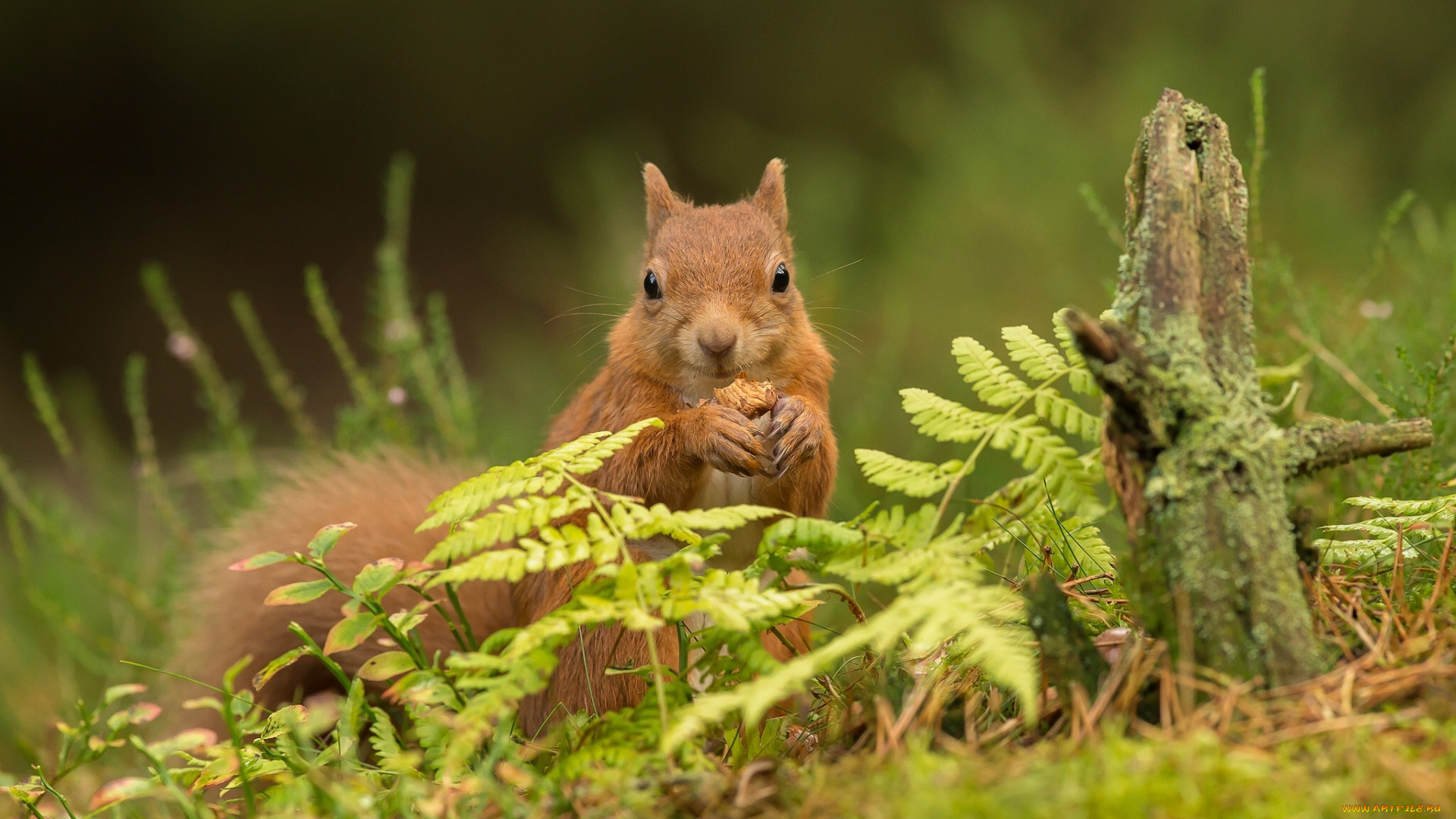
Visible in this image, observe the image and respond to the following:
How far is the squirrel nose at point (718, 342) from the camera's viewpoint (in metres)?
1.93

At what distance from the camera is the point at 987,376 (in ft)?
4.42

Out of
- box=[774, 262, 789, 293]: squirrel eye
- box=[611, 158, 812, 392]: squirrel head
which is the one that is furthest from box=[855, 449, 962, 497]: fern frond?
box=[774, 262, 789, 293]: squirrel eye

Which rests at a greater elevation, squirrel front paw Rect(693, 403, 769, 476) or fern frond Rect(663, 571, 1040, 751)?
squirrel front paw Rect(693, 403, 769, 476)

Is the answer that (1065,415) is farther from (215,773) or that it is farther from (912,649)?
(215,773)

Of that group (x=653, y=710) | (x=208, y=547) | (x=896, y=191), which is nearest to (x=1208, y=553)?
(x=653, y=710)

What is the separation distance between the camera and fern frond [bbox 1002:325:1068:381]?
4.42 feet

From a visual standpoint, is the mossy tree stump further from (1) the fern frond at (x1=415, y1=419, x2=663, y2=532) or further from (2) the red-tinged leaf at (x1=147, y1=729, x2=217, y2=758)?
(2) the red-tinged leaf at (x1=147, y1=729, x2=217, y2=758)

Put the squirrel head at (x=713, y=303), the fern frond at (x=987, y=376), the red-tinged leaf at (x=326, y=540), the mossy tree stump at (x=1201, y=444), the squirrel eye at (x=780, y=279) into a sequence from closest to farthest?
the mossy tree stump at (x=1201, y=444)
the fern frond at (x=987, y=376)
the red-tinged leaf at (x=326, y=540)
the squirrel head at (x=713, y=303)
the squirrel eye at (x=780, y=279)

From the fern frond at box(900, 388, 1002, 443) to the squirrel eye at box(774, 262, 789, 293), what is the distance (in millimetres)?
861

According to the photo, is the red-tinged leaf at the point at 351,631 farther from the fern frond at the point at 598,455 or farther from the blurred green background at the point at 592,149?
the blurred green background at the point at 592,149

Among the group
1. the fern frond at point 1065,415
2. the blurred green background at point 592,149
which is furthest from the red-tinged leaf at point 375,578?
the blurred green background at point 592,149

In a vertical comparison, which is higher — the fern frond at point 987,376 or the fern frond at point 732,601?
the fern frond at point 987,376

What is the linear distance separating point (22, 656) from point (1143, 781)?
327cm

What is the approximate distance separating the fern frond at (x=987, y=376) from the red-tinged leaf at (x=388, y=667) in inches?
29.6
